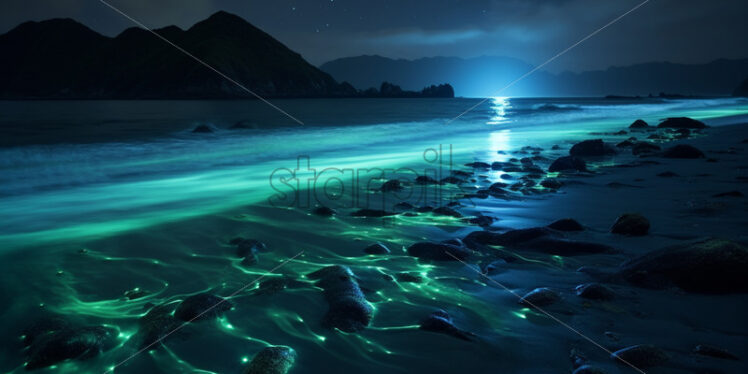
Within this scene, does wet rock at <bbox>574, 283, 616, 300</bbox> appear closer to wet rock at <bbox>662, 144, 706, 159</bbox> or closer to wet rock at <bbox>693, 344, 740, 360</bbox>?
wet rock at <bbox>693, 344, 740, 360</bbox>

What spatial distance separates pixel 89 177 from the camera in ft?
28.8

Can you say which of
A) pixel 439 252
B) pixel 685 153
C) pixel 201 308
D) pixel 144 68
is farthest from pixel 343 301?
pixel 144 68

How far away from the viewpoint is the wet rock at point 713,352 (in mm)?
2213

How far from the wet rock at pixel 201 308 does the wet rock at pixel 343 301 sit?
2.41 ft

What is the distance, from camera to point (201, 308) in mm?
2758

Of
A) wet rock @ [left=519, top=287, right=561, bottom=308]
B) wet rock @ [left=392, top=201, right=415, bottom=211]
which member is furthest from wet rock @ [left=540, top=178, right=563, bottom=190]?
wet rock @ [left=519, top=287, right=561, bottom=308]

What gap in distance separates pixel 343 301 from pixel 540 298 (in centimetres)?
146

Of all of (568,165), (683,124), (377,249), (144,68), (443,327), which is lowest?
(443,327)

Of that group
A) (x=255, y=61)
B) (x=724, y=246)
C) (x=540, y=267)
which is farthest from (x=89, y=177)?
(x=255, y=61)

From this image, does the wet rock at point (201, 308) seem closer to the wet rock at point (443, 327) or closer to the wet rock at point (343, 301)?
the wet rock at point (343, 301)

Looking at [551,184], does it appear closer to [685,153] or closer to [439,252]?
[439,252]

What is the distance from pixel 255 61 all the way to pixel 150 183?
162m

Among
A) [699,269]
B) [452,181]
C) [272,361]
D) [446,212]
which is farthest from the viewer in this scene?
[452,181]

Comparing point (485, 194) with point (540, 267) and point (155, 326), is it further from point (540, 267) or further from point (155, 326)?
point (155, 326)
